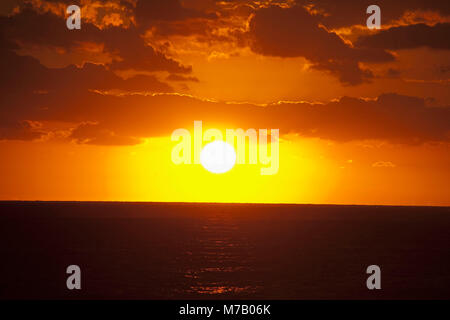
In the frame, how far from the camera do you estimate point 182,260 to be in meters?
96.1

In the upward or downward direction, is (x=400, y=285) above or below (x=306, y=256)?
below

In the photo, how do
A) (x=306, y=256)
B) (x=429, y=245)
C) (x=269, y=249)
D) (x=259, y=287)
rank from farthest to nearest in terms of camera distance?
1. (x=429, y=245)
2. (x=269, y=249)
3. (x=306, y=256)
4. (x=259, y=287)

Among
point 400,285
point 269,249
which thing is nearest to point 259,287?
point 400,285

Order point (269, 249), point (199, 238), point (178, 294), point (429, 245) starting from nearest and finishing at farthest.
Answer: point (178, 294) < point (269, 249) < point (429, 245) < point (199, 238)

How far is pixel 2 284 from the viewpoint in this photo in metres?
72.8
